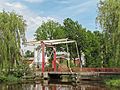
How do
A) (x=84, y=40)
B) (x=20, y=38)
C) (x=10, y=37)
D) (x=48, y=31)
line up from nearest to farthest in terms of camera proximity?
(x=10, y=37) < (x=20, y=38) < (x=84, y=40) < (x=48, y=31)

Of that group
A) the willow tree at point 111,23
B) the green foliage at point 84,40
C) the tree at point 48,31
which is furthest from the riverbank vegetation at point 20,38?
the tree at point 48,31

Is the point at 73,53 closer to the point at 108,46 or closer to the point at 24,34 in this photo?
the point at 24,34

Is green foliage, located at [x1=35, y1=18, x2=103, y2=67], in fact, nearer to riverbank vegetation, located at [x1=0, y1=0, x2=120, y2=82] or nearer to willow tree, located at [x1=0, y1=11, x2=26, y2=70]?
riverbank vegetation, located at [x1=0, y1=0, x2=120, y2=82]

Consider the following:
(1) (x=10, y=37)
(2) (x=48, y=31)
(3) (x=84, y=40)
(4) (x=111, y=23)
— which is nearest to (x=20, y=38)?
(1) (x=10, y=37)

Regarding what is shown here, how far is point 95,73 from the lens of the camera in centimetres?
4253

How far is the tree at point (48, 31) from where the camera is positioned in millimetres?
65125

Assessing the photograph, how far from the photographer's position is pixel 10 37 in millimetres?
39781

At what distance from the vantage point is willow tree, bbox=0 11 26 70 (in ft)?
128

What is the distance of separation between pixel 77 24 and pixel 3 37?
87.2 feet

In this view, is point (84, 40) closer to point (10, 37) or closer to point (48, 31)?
point (48, 31)

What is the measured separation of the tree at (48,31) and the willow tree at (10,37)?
2242cm

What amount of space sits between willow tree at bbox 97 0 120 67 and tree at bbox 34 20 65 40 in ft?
90.1

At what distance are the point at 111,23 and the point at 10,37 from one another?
1294 centimetres

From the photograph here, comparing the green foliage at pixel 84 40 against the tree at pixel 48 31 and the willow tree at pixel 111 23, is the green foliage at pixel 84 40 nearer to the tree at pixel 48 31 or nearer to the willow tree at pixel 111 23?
the tree at pixel 48 31
